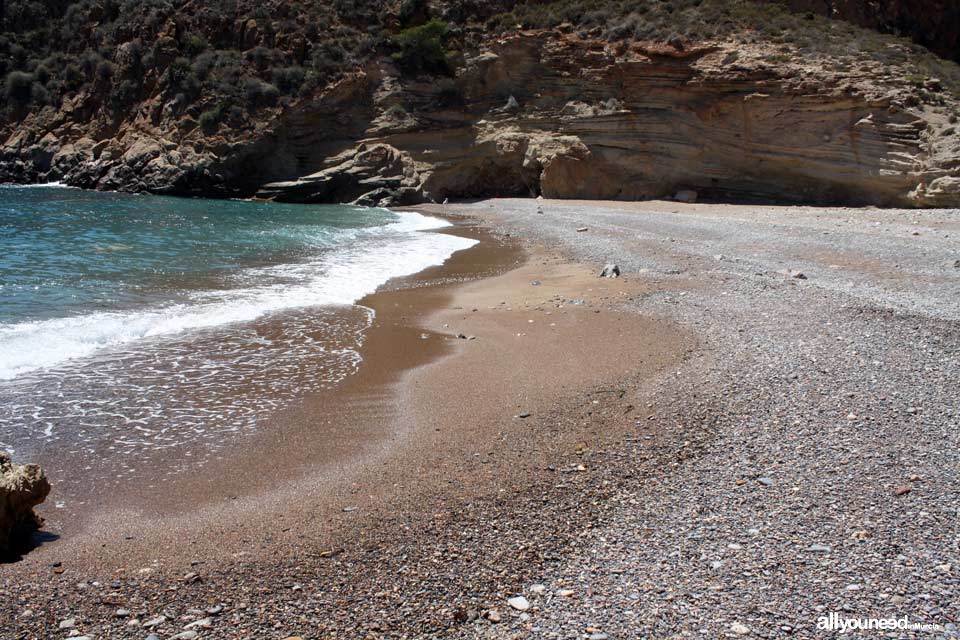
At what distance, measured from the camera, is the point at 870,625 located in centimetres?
259

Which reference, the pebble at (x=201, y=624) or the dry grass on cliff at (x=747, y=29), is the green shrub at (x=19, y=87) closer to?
the dry grass on cliff at (x=747, y=29)

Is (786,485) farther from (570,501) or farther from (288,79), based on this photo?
(288,79)

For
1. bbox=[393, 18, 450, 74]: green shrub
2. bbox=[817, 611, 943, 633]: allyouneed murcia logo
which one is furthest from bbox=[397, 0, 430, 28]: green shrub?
bbox=[817, 611, 943, 633]: allyouneed murcia logo

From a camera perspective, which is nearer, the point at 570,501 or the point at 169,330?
the point at 570,501

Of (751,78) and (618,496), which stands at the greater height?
(751,78)

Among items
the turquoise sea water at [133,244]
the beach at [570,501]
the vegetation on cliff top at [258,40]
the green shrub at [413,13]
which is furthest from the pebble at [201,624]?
the green shrub at [413,13]

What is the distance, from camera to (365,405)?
5727 millimetres

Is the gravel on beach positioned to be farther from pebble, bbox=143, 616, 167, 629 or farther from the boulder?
the boulder

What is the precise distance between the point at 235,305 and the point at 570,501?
23.5 ft

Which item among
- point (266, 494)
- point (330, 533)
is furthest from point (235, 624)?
point (266, 494)

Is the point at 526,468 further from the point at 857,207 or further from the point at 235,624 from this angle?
the point at 857,207

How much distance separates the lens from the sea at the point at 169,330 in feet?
16.9

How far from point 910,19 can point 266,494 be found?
44.2 m

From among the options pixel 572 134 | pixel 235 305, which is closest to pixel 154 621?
pixel 235 305
